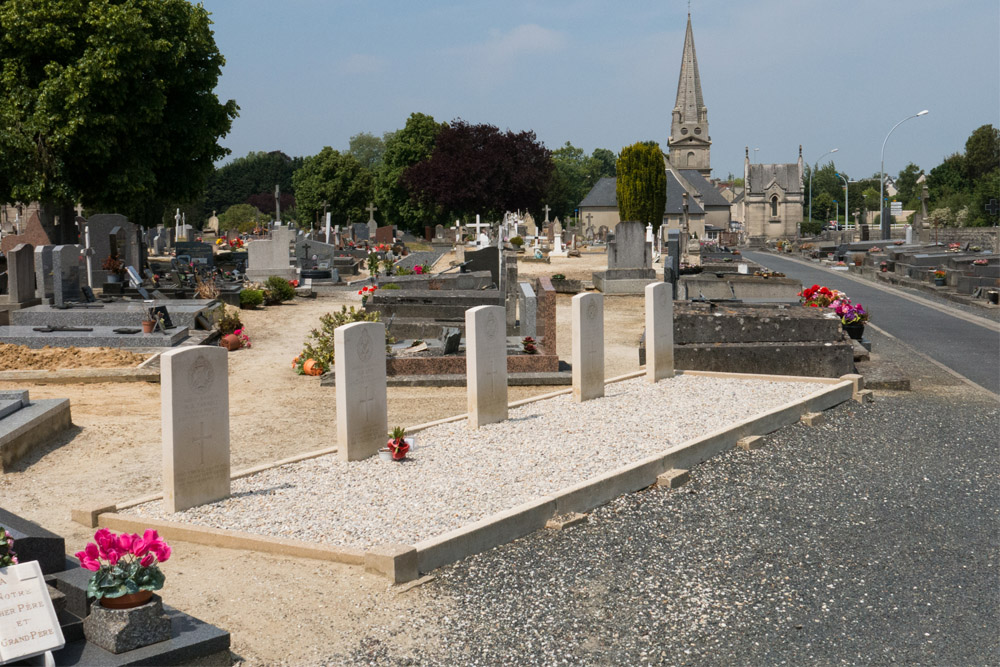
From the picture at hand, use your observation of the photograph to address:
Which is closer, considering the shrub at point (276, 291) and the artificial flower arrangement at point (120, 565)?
the artificial flower arrangement at point (120, 565)

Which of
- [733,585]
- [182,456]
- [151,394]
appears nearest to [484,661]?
[733,585]

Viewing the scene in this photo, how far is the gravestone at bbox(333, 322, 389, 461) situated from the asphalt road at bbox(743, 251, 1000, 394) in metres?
8.33

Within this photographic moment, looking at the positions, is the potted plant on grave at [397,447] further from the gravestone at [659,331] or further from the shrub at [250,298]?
the shrub at [250,298]

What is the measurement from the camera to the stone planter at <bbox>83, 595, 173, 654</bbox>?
4.37m

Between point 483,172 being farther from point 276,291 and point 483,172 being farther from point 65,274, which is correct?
point 65,274

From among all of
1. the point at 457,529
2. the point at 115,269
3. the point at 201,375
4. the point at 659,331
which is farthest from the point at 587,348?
the point at 115,269

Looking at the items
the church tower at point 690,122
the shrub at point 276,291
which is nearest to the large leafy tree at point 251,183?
the church tower at point 690,122

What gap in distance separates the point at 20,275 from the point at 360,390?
11.1 m

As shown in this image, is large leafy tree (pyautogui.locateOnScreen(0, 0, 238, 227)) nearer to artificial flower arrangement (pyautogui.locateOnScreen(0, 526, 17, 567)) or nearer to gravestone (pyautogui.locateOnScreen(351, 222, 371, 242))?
artificial flower arrangement (pyautogui.locateOnScreen(0, 526, 17, 567))

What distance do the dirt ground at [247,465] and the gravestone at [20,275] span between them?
383 cm

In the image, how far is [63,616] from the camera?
454 cm

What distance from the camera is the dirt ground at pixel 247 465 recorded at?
16.6 feet

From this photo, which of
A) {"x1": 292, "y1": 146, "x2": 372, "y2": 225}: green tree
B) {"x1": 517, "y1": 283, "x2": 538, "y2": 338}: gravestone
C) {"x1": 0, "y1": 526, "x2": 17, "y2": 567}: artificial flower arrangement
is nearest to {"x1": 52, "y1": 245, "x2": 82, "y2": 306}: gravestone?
{"x1": 517, "y1": 283, "x2": 538, "y2": 338}: gravestone

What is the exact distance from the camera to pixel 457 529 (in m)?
6.17
